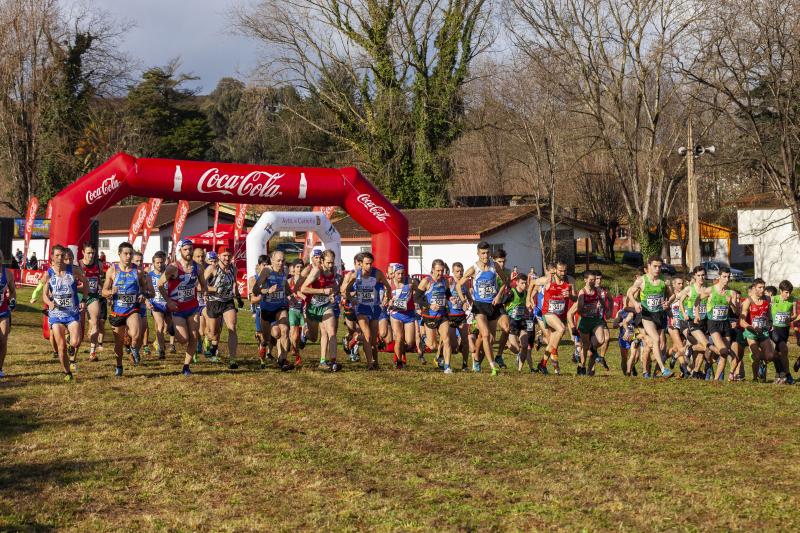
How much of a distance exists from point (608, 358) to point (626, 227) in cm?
5743

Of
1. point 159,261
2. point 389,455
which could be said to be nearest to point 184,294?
point 159,261

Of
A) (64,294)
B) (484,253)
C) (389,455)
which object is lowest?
(389,455)

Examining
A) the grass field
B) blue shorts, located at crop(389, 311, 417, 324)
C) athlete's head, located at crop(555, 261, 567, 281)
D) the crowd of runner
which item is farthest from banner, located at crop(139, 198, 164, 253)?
athlete's head, located at crop(555, 261, 567, 281)

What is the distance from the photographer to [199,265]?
1517 cm

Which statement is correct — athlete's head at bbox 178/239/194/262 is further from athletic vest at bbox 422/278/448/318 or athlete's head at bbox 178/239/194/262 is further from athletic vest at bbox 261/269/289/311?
athletic vest at bbox 422/278/448/318

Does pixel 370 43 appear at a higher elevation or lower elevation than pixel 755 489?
higher

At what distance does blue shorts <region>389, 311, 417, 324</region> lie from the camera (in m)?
15.9

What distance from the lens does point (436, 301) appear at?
51.8ft

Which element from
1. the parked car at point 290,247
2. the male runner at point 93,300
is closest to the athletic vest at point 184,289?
the male runner at point 93,300

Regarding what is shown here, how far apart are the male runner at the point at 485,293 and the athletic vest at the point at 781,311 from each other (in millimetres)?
4863

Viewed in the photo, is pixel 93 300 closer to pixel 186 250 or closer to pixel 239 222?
pixel 186 250

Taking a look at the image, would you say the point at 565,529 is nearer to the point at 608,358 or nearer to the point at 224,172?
the point at 224,172

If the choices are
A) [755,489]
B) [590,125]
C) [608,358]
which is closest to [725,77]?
[590,125]

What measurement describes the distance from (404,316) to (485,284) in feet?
5.08
